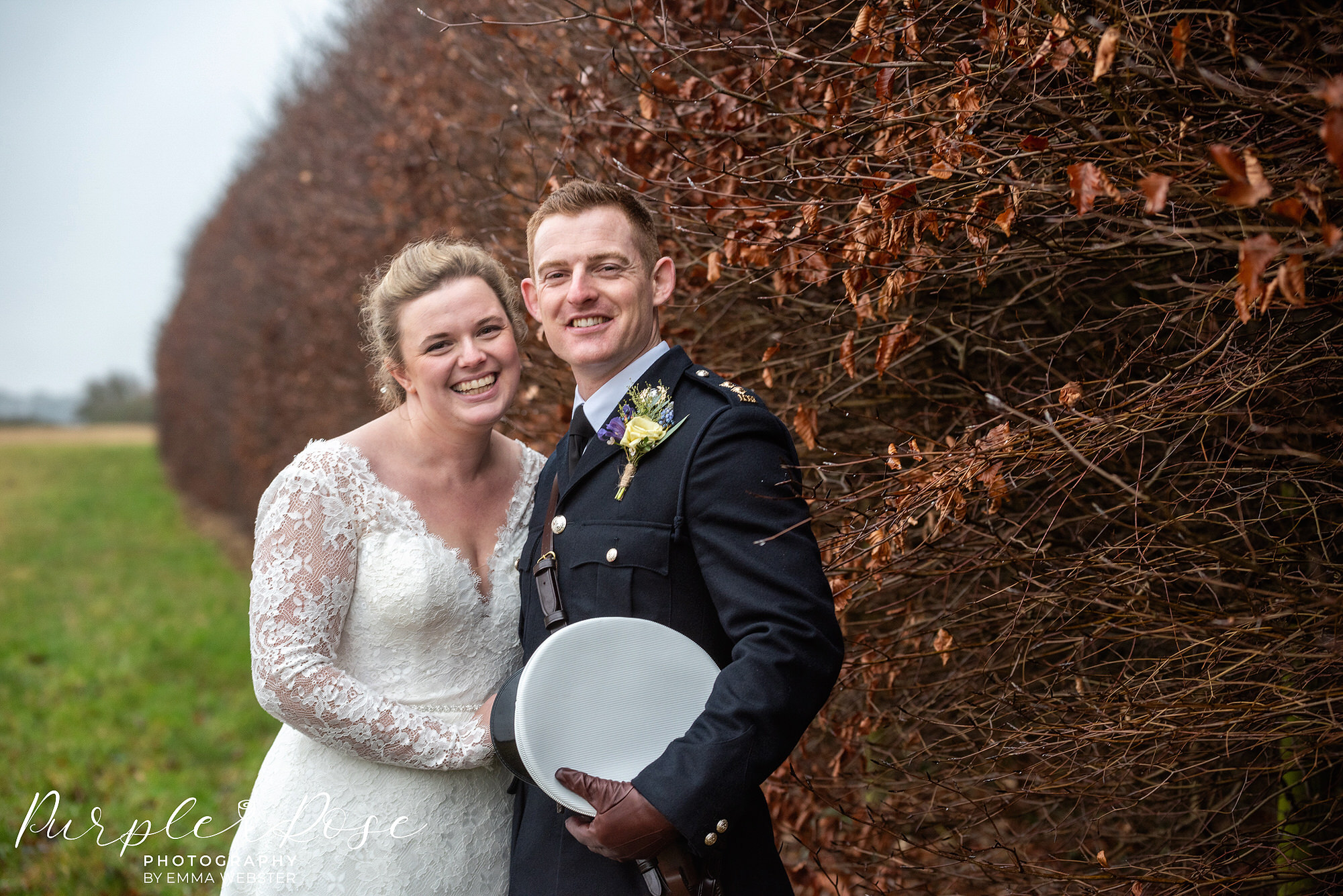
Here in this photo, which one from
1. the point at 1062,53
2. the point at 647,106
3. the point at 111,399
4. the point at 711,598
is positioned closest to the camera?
the point at 1062,53

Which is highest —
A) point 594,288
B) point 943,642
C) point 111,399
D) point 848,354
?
point 594,288

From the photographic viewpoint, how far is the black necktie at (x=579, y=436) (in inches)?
93.0

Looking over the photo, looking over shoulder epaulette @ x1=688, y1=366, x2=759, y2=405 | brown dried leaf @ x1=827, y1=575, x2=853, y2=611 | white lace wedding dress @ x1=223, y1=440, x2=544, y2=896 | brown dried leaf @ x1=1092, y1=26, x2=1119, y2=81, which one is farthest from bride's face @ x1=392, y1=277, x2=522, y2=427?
brown dried leaf @ x1=1092, y1=26, x2=1119, y2=81

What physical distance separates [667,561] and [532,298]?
33.4 inches

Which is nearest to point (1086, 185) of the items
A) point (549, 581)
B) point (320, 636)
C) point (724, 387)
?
point (724, 387)

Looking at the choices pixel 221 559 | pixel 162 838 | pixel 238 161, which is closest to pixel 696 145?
pixel 162 838

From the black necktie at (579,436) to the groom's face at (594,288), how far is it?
12 centimetres

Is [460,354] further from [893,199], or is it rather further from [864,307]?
[893,199]

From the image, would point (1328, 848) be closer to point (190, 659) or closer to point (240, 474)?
point (190, 659)

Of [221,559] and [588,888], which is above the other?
[588,888]

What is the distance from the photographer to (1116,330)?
2258mm

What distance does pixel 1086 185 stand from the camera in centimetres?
169

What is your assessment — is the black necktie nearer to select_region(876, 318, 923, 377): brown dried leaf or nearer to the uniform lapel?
the uniform lapel

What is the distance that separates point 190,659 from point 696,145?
792 centimetres
